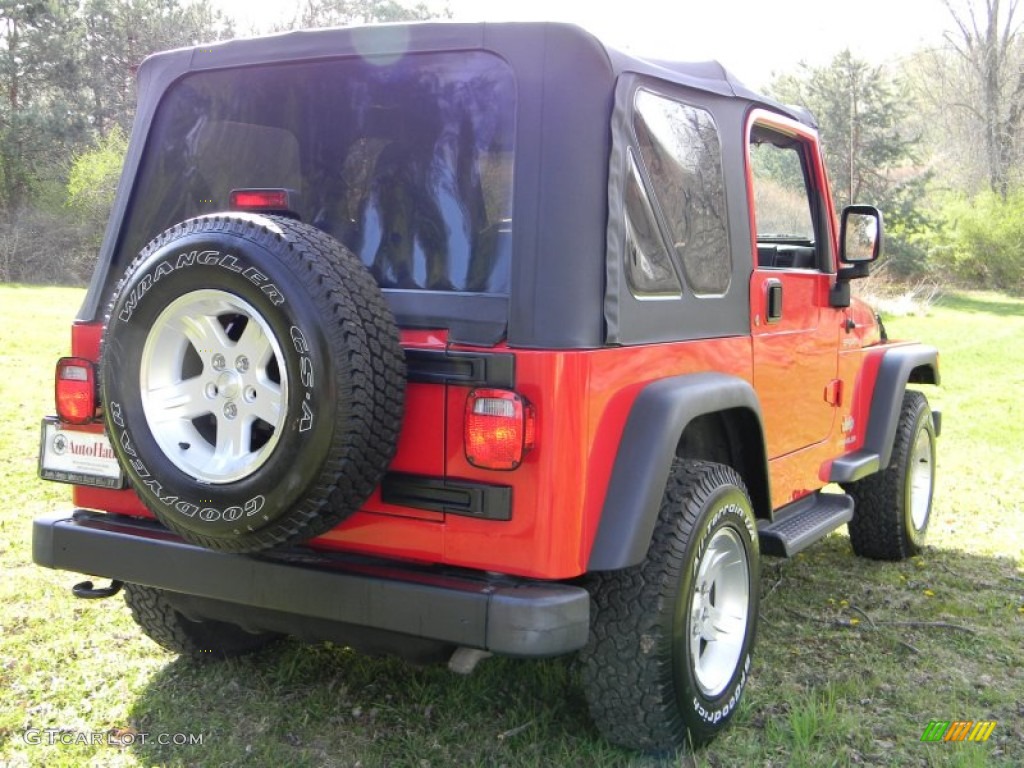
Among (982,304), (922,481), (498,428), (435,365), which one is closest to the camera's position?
(498,428)

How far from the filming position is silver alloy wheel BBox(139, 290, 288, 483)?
8.26ft

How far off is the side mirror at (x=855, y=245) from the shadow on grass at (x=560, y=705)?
1.41m

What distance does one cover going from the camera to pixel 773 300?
376 cm

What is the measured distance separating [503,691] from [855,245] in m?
2.49

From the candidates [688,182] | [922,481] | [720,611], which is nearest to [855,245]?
[688,182]

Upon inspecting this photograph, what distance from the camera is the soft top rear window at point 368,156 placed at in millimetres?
2766

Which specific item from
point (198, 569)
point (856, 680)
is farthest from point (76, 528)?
point (856, 680)

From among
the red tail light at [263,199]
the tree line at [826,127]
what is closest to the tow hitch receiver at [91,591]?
the red tail light at [263,199]

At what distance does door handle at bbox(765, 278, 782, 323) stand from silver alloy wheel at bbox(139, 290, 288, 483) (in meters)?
1.92

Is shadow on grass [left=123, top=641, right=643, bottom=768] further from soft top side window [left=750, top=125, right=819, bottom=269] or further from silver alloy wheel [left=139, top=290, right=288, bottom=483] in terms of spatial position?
soft top side window [left=750, top=125, right=819, bottom=269]

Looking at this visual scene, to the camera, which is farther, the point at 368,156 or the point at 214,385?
the point at 368,156

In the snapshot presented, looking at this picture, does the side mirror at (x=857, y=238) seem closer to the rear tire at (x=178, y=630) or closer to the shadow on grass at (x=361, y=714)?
the shadow on grass at (x=361, y=714)

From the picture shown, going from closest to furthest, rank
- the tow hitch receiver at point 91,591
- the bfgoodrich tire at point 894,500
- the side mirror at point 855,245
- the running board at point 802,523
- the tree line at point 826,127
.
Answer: the tow hitch receiver at point 91,591, the running board at point 802,523, the side mirror at point 855,245, the bfgoodrich tire at point 894,500, the tree line at point 826,127

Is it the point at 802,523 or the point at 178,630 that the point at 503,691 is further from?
the point at 802,523
